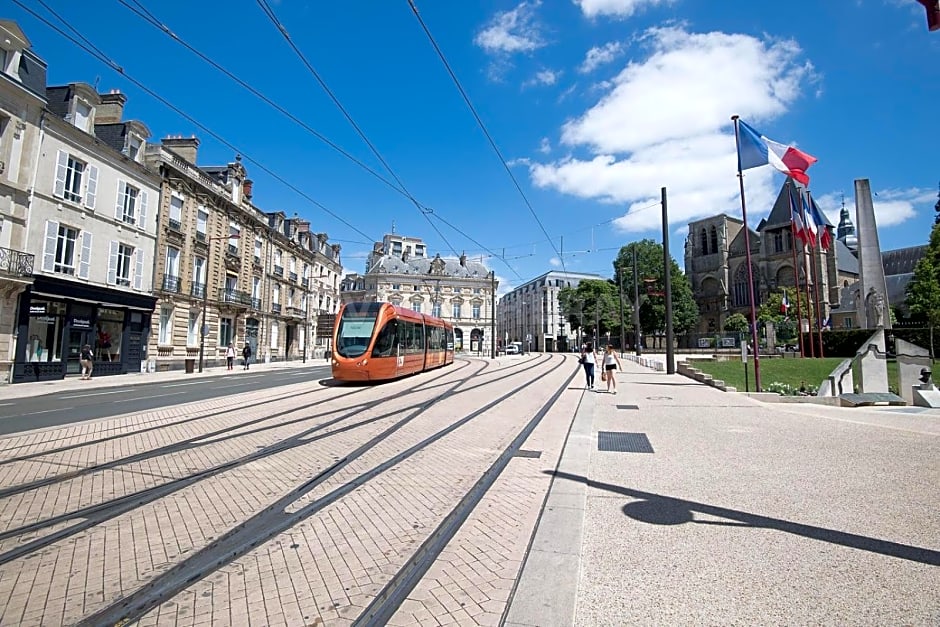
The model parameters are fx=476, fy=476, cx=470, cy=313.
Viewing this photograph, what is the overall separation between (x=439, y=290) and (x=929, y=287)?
5481 cm

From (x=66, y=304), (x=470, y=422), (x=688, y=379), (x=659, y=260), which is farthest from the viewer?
(x=659, y=260)

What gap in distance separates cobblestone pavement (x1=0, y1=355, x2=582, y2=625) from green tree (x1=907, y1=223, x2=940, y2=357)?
1598 inches

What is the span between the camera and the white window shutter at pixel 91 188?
2222 cm

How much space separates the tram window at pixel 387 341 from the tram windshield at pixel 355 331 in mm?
323

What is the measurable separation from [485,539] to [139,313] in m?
28.1

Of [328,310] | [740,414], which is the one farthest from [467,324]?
[740,414]

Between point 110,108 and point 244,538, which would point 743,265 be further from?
point 244,538

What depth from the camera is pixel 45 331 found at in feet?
67.5

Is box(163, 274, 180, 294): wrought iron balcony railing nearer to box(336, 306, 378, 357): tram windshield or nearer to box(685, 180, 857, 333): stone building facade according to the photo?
box(336, 306, 378, 357): tram windshield

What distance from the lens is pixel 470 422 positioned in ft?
30.3

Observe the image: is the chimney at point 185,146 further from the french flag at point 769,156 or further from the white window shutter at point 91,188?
the french flag at point 769,156

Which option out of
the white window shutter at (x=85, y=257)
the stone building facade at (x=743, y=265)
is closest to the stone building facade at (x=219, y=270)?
the white window shutter at (x=85, y=257)

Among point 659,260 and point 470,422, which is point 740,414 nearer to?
point 470,422

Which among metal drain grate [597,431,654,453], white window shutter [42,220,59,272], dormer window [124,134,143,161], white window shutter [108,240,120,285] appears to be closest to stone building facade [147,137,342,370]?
dormer window [124,134,143,161]
